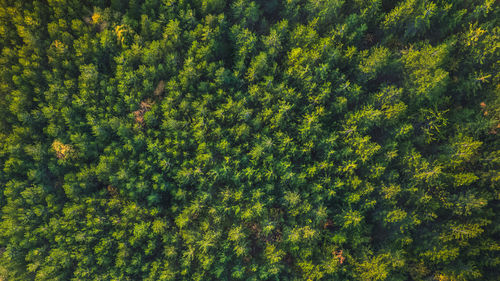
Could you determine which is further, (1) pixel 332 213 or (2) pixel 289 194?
(1) pixel 332 213

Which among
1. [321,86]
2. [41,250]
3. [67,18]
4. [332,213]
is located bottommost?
[332,213]

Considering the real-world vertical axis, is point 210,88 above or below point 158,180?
above

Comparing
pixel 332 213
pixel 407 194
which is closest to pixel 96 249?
pixel 332 213

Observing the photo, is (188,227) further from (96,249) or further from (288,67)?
(288,67)

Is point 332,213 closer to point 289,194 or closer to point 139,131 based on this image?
point 289,194

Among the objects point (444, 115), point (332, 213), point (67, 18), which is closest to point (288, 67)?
point (332, 213)

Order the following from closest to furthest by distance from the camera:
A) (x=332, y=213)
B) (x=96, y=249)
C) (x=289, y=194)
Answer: (x=96, y=249) → (x=289, y=194) → (x=332, y=213)

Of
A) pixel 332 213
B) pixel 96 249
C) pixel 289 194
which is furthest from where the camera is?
pixel 332 213
